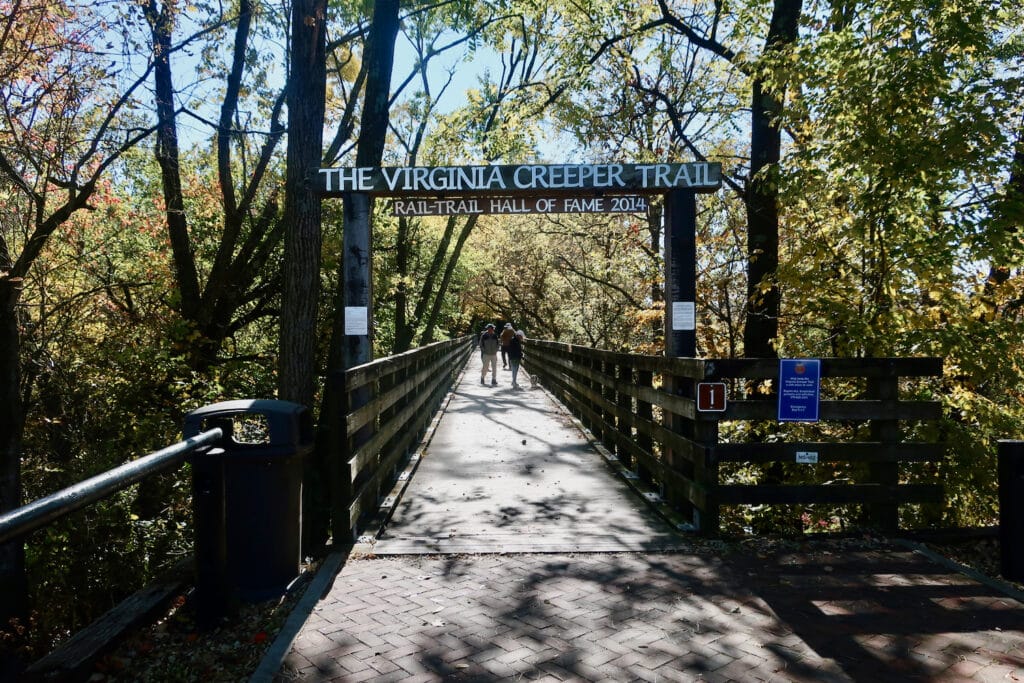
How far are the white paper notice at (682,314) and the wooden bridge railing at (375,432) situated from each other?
2618mm

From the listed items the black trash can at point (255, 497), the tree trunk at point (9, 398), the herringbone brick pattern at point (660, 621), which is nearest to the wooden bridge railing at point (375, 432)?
the herringbone brick pattern at point (660, 621)

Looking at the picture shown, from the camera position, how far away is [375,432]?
21.6 ft

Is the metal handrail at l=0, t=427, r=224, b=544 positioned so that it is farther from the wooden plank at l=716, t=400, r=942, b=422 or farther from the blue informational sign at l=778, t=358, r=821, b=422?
the blue informational sign at l=778, t=358, r=821, b=422

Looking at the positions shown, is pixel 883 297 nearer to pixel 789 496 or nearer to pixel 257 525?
pixel 789 496

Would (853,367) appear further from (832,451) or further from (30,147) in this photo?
(30,147)

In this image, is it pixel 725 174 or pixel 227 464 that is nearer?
pixel 227 464

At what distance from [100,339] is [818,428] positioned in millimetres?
10731

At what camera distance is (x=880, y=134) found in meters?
6.46

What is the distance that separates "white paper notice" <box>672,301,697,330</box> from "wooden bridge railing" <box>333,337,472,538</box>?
2.62 metres

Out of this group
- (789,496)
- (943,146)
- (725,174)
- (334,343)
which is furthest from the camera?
(725,174)

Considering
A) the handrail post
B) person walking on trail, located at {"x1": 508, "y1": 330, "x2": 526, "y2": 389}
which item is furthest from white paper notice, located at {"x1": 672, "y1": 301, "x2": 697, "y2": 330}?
person walking on trail, located at {"x1": 508, "y1": 330, "x2": 526, "y2": 389}

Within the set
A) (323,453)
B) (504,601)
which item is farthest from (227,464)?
(323,453)

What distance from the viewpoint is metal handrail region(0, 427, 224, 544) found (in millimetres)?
2377

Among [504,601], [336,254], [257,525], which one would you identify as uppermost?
[336,254]
